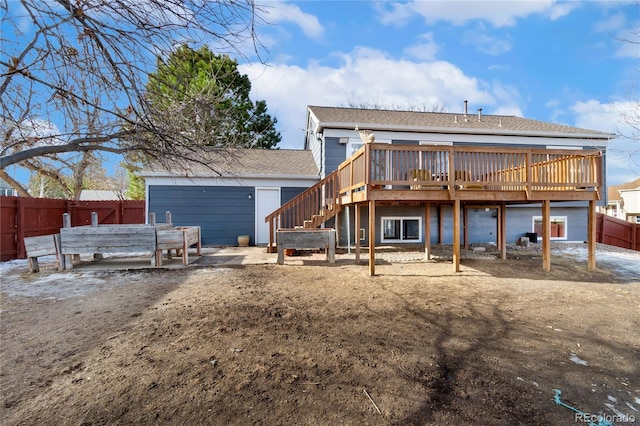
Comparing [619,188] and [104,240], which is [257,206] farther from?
[619,188]

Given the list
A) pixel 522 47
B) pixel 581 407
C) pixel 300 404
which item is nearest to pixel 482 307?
pixel 581 407

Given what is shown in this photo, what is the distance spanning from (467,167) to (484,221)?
5249 mm

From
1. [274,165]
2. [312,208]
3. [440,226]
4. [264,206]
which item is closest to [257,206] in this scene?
[264,206]

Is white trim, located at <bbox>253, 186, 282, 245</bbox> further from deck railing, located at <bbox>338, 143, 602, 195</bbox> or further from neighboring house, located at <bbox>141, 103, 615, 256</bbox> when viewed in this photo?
deck railing, located at <bbox>338, 143, 602, 195</bbox>

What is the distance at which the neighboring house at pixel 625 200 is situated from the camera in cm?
2572

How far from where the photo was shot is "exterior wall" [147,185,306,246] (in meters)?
10.4

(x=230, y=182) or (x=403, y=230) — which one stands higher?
(x=230, y=182)

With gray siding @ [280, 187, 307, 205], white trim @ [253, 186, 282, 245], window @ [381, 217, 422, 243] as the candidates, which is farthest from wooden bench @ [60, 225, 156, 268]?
window @ [381, 217, 422, 243]

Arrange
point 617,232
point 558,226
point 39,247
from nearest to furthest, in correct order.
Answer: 1. point 39,247
2. point 558,226
3. point 617,232

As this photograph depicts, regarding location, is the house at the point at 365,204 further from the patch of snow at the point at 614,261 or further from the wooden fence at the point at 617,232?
the wooden fence at the point at 617,232

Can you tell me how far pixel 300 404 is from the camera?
6.81ft

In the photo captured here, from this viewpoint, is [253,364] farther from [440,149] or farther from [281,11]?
[440,149]

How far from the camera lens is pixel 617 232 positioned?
43.7 feet

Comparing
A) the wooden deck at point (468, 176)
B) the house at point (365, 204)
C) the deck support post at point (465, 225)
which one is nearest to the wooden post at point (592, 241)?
the wooden deck at point (468, 176)
